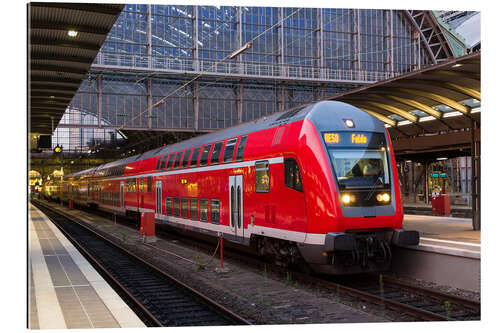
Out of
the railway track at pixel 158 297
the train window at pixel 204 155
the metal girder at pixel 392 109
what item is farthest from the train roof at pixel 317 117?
the railway track at pixel 158 297

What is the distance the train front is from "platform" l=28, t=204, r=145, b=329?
4.05m

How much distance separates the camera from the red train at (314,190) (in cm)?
1038

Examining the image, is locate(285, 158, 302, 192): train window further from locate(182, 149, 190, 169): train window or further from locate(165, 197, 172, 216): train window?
locate(165, 197, 172, 216): train window

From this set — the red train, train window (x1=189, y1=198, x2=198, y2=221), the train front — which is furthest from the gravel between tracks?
train window (x1=189, y1=198, x2=198, y2=221)

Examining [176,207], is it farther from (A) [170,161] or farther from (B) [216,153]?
(B) [216,153]

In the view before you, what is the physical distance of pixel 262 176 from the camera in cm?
1255

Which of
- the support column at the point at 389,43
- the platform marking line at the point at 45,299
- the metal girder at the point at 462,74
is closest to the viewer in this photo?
the platform marking line at the point at 45,299

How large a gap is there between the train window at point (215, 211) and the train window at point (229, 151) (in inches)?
51.8

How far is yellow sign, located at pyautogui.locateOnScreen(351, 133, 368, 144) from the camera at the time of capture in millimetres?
10969

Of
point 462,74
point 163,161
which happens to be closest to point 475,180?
point 462,74

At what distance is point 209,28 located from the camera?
42.5 meters

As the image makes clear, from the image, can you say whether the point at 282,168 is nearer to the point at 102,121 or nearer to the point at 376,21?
the point at 102,121

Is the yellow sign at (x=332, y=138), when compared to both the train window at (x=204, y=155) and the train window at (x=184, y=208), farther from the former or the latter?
the train window at (x=184, y=208)
